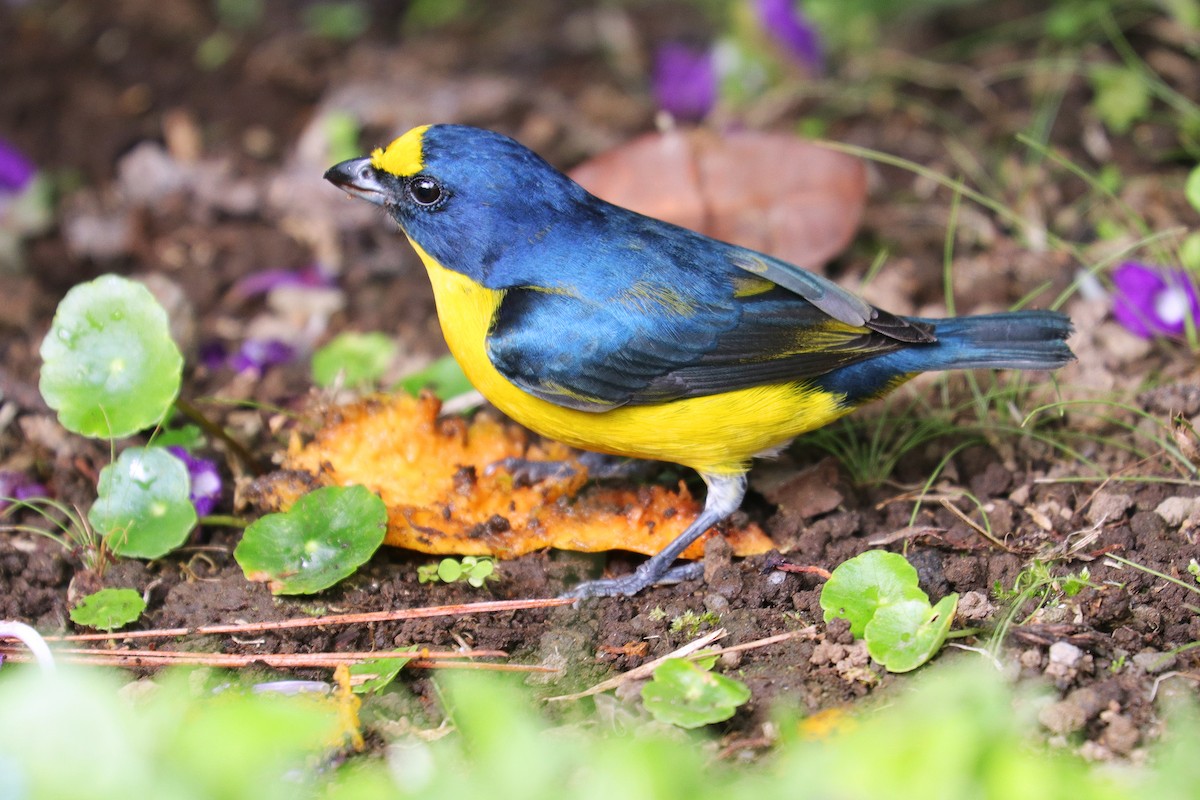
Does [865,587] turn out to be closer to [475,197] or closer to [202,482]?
[475,197]

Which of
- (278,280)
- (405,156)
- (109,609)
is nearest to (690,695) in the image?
(109,609)

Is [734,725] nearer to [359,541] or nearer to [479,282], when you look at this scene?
[359,541]

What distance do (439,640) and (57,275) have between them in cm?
299

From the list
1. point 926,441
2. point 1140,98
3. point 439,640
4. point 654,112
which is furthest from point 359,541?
point 1140,98

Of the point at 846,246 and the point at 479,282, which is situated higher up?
the point at 479,282

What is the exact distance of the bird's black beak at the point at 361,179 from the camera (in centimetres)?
376

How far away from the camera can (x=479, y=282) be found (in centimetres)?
371

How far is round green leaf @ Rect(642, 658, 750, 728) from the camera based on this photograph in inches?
109

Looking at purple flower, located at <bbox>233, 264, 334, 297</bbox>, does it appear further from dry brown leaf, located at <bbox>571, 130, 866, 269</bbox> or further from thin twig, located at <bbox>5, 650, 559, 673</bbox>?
thin twig, located at <bbox>5, 650, 559, 673</bbox>

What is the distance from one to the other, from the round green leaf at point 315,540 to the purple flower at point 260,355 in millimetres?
1315

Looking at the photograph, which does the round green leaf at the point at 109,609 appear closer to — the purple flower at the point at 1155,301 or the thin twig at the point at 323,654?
the thin twig at the point at 323,654

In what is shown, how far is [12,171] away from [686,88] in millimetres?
3117

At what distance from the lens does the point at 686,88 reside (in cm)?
588

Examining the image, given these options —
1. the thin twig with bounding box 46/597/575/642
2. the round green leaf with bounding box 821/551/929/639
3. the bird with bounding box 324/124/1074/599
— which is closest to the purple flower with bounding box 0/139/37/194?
the bird with bounding box 324/124/1074/599
